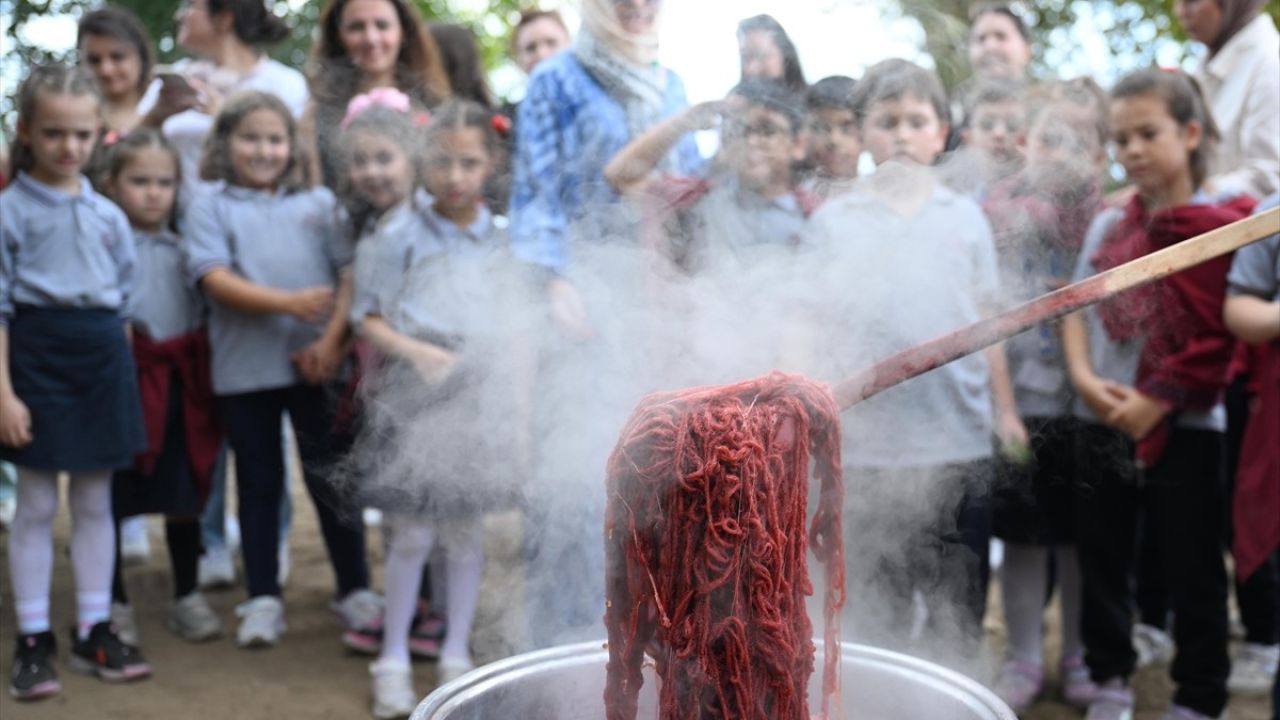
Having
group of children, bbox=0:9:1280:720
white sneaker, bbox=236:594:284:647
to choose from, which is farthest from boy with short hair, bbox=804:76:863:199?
white sneaker, bbox=236:594:284:647

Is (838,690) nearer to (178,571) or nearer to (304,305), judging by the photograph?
(304,305)

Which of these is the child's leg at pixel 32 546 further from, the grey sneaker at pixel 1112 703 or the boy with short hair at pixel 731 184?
the grey sneaker at pixel 1112 703

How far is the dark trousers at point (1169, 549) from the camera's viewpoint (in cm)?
358

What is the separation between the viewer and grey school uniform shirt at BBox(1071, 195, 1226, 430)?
3.74 m

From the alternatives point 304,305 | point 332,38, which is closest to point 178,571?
point 304,305

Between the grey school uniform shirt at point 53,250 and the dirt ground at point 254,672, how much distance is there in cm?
134

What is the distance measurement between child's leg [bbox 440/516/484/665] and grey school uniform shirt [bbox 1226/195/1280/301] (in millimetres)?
2614

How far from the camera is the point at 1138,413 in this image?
11.8 ft

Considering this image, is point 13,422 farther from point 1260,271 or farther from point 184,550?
point 1260,271

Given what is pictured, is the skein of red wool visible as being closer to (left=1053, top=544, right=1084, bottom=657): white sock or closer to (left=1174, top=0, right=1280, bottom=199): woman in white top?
(left=1053, top=544, right=1084, bottom=657): white sock

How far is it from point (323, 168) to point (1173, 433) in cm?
342

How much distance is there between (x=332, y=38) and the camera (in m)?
4.69

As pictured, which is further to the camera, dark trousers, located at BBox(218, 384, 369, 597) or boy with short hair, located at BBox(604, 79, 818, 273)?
dark trousers, located at BBox(218, 384, 369, 597)

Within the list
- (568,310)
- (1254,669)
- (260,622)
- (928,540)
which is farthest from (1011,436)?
(260,622)
